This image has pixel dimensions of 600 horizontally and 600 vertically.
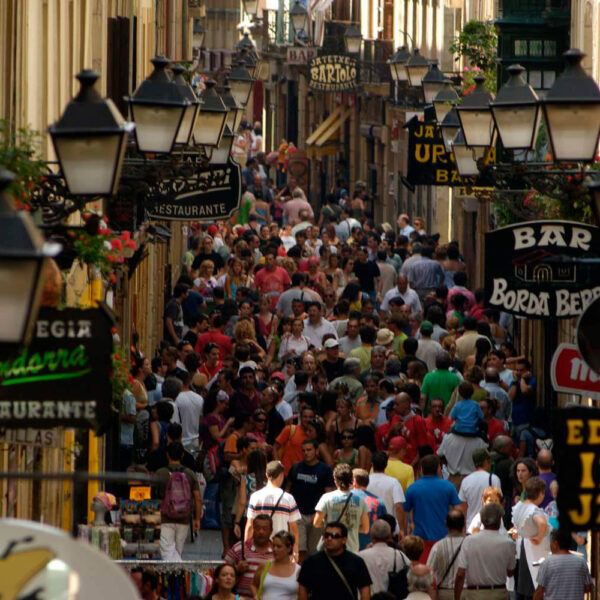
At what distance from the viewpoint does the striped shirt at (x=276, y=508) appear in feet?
48.0

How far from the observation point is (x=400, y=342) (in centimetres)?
2120

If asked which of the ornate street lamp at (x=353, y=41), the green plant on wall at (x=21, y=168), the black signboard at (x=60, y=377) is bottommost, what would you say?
the black signboard at (x=60, y=377)

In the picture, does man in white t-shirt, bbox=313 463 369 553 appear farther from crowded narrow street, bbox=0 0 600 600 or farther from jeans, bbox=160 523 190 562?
jeans, bbox=160 523 190 562

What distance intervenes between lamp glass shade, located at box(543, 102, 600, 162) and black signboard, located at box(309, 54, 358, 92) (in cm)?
4110

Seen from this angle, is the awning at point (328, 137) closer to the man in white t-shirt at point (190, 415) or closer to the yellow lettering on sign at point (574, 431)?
the man in white t-shirt at point (190, 415)

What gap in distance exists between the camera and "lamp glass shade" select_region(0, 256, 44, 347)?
249 inches

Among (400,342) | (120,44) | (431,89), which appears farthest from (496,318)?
(120,44)

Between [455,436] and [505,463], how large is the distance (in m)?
0.63

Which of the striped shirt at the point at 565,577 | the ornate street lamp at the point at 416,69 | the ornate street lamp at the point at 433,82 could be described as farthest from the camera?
the ornate street lamp at the point at 416,69

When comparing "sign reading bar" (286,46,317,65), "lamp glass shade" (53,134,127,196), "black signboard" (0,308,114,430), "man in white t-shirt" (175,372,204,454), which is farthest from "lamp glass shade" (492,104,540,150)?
"sign reading bar" (286,46,317,65)

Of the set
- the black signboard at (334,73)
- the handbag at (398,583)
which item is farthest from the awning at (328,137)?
the handbag at (398,583)

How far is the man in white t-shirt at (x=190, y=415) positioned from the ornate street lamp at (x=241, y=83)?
9.79 metres

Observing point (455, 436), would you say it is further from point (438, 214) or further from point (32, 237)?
point (438, 214)

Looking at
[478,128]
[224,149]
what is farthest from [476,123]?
[224,149]
